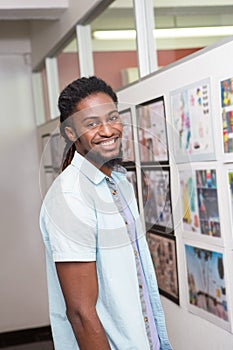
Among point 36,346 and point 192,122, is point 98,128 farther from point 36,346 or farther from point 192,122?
point 36,346

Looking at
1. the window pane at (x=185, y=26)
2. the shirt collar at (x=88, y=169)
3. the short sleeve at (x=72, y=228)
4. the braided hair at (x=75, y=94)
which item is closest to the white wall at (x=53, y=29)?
the window pane at (x=185, y=26)

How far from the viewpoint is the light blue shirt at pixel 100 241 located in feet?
4.62

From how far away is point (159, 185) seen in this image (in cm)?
254

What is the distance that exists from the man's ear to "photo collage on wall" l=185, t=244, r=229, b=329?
31.1 inches

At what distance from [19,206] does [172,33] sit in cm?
300

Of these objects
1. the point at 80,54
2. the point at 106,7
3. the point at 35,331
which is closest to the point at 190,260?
the point at 106,7

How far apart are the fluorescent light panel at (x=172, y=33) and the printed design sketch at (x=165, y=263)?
825 mm

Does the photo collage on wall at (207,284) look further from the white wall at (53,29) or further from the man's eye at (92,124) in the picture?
the white wall at (53,29)

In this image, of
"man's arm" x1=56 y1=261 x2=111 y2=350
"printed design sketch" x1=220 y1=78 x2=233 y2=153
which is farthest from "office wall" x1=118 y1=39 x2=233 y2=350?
"man's arm" x1=56 y1=261 x2=111 y2=350

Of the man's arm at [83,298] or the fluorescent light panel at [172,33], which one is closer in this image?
the man's arm at [83,298]

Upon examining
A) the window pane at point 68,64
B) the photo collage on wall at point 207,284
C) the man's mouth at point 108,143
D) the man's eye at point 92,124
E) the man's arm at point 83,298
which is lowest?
the photo collage on wall at point 207,284

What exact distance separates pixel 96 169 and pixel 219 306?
2.84ft

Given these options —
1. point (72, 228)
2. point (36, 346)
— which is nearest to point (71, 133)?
point (72, 228)

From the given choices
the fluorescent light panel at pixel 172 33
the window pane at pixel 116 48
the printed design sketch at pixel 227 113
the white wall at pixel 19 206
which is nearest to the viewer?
the printed design sketch at pixel 227 113
